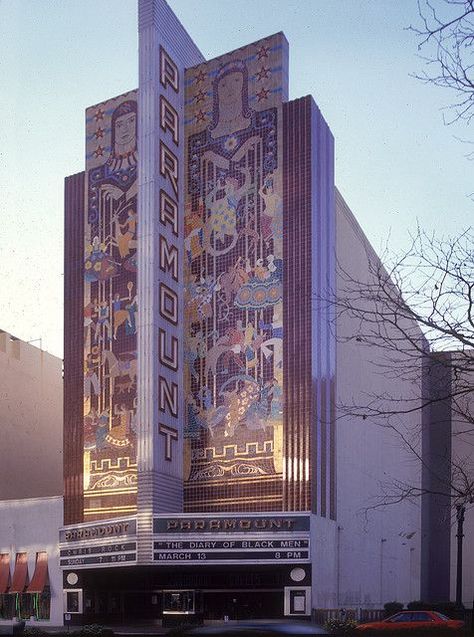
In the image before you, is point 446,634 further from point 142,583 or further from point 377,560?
point 377,560

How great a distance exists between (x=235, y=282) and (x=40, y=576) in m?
17.4

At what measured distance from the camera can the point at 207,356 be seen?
46875 millimetres

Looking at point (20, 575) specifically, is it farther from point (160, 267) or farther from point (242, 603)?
point (160, 267)

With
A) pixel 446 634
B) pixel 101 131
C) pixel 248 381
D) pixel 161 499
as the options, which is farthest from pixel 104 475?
pixel 446 634

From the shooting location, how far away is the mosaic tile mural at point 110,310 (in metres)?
47.4

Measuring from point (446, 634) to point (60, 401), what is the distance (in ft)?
172

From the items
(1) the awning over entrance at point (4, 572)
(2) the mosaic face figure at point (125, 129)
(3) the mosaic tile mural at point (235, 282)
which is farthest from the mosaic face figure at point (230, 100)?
(1) the awning over entrance at point (4, 572)

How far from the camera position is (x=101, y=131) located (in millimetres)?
51719

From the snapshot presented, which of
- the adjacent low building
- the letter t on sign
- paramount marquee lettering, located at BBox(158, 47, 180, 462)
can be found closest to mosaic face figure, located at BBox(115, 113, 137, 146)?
paramount marquee lettering, located at BBox(158, 47, 180, 462)

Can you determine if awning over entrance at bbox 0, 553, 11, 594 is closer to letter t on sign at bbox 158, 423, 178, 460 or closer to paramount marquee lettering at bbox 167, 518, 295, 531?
letter t on sign at bbox 158, 423, 178, 460

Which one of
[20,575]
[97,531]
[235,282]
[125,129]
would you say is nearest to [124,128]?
[125,129]

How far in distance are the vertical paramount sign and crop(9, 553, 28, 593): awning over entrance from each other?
9.17 m

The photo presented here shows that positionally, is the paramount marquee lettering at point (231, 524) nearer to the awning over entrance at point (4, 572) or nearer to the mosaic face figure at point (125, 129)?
the awning over entrance at point (4, 572)

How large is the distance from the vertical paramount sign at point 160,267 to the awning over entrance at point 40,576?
26.0ft
